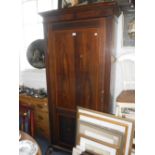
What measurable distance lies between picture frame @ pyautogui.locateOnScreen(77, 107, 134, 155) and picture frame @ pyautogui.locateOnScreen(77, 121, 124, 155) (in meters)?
0.03

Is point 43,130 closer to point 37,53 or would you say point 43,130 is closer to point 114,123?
point 37,53

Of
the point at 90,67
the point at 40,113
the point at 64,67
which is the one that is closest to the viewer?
the point at 90,67

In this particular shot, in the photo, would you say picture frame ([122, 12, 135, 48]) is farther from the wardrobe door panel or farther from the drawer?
the drawer

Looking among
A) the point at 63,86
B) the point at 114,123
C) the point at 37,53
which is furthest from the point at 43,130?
the point at 114,123

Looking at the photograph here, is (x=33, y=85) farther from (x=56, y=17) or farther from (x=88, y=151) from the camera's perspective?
(x=88, y=151)

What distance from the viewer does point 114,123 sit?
5.07 ft

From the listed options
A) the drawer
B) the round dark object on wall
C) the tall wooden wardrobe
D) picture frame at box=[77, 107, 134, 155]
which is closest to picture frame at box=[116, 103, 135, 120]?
picture frame at box=[77, 107, 134, 155]

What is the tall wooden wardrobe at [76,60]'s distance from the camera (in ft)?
5.74

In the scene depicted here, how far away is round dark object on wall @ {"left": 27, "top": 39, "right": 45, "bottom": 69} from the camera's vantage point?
9.28 ft

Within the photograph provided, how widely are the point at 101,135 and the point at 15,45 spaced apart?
140cm

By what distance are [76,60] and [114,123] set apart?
783 millimetres

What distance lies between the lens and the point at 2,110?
0.44 meters

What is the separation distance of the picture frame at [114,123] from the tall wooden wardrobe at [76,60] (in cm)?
22

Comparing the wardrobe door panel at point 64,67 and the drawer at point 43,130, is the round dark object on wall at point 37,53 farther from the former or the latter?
the drawer at point 43,130
